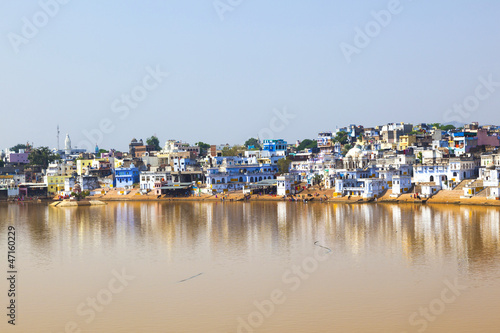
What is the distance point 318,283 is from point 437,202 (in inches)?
934

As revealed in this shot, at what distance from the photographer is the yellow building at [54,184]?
6091cm

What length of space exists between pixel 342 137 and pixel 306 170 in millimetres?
22763

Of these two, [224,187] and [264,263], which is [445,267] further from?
[224,187]

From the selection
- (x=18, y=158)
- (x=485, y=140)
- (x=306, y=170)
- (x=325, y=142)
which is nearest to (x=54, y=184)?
(x=18, y=158)

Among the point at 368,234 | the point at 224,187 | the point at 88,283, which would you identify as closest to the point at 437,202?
the point at 368,234

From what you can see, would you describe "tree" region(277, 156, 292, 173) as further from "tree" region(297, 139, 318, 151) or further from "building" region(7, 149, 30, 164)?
"building" region(7, 149, 30, 164)

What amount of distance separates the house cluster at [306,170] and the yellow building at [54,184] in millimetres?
93

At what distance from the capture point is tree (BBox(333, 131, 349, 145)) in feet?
258

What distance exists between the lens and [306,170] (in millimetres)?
57812

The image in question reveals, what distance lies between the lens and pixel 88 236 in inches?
1180

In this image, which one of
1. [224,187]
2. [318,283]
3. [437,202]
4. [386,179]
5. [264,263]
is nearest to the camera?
[318,283]

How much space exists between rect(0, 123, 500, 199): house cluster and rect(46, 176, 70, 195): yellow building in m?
0.09

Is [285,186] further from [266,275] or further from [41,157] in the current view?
[41,157]

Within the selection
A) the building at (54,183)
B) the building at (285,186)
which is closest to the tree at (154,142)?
the building at (54,183)
